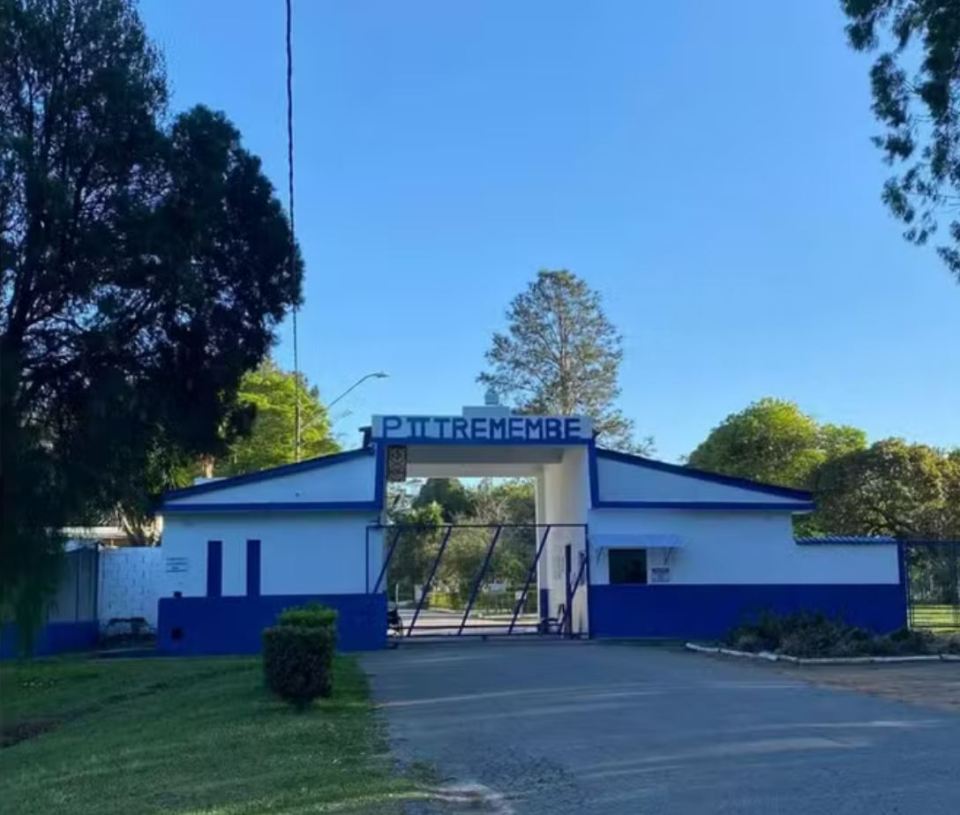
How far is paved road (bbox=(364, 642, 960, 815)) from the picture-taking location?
347 inches

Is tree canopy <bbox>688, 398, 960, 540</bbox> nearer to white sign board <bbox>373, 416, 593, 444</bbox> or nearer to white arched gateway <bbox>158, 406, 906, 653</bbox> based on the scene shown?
white arched gateway <bbox>158, 406, 906, 653</bbox>

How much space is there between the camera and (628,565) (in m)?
29.1

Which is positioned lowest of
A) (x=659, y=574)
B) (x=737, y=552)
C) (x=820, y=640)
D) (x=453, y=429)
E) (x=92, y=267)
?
(x=820, y=640)

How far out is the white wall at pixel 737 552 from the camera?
2897 cm

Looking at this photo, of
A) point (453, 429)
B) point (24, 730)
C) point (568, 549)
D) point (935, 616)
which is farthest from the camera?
point (568, 549)

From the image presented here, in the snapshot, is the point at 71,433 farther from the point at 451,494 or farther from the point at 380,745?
the point at 451,494

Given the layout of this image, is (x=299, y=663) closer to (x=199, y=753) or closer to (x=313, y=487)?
(x=199, y=753)

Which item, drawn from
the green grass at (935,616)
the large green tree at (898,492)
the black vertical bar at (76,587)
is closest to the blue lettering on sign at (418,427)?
the black vertical bar at (76,587)

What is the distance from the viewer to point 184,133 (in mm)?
16406

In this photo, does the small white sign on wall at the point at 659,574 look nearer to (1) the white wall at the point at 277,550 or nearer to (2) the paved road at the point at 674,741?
(1) the white wall at the point at 277,550

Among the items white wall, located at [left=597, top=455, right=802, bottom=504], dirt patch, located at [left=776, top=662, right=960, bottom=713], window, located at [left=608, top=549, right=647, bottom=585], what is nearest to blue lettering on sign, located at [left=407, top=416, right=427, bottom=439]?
white wall, located at [left=597, top=455, right=802, bottom=504]

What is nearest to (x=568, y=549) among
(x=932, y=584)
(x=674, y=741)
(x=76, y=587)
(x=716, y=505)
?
(x=716, y=505)

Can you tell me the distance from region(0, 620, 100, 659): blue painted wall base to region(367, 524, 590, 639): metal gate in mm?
7677

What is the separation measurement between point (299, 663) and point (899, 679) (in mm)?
9373
